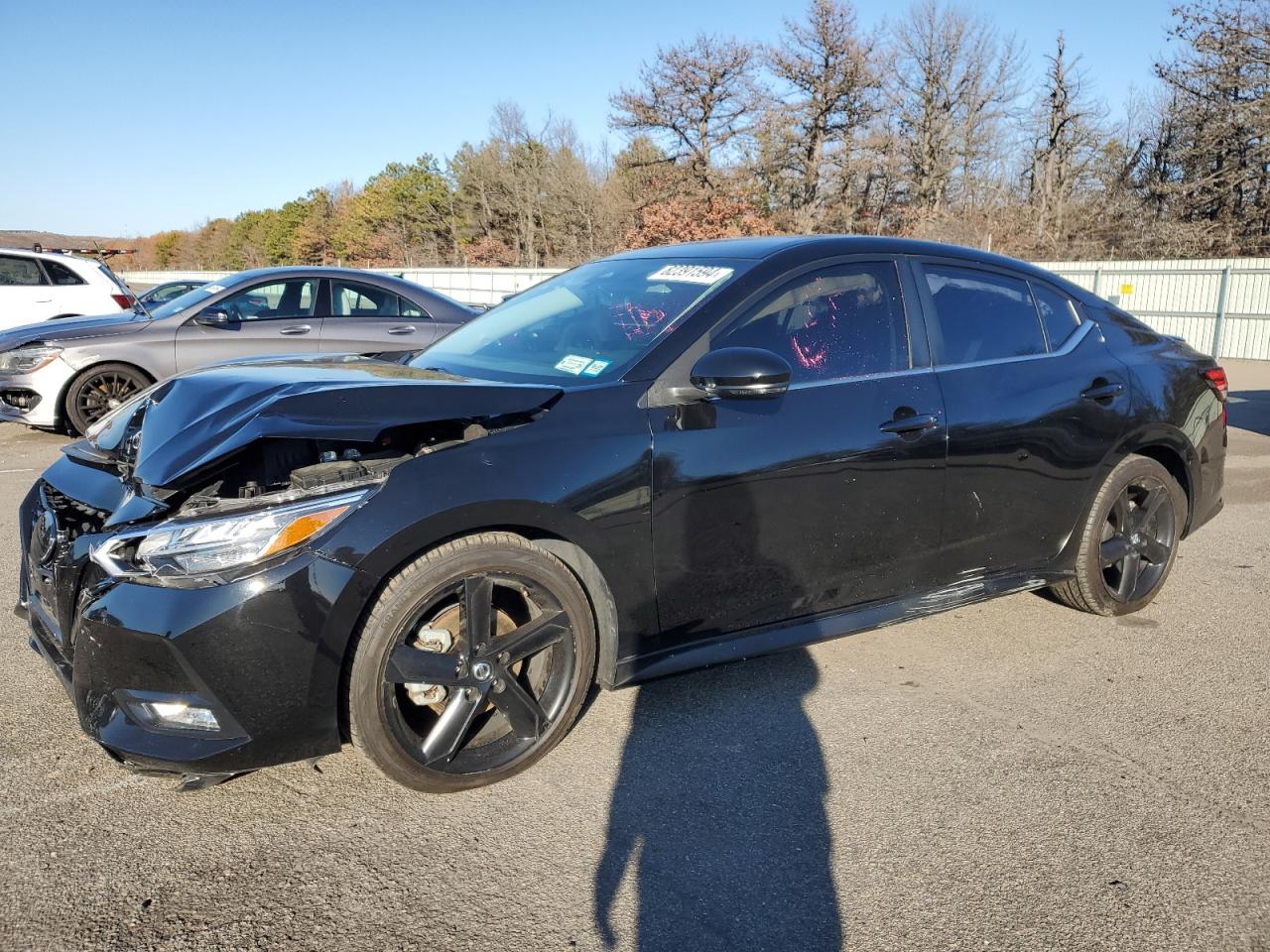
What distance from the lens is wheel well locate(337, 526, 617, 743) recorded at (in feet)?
8.38

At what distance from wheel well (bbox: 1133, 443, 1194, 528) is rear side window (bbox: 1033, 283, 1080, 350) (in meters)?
0.69

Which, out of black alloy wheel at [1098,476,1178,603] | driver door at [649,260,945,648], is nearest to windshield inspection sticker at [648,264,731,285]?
driver door at [649,260,945,648]

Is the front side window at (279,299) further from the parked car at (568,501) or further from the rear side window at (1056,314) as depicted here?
the rear side window at (1056,314)

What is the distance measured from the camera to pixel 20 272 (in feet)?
38.7

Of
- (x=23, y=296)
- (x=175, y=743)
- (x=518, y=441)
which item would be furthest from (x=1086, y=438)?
(x=23, y=296)

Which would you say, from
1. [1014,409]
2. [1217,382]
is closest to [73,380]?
[1014,409]

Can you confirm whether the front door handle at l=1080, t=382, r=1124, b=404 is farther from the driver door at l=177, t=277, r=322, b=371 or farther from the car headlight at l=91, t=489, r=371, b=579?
the driver door at l=177, t=277, r=322, b=371

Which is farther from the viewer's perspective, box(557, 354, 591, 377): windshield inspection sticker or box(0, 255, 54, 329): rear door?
box(0, 255, 54, 329): rear door

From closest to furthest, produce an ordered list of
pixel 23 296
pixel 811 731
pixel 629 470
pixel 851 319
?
pixel 629 470, pixel 811 731, pixel 851 319, pixel 23 296

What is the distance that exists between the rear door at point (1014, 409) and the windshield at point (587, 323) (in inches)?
39.0

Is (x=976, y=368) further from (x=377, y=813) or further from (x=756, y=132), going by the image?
(x=756, y=132)

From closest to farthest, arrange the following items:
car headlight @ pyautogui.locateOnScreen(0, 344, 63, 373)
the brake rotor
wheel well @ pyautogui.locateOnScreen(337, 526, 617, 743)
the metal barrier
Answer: wheel well @ pyautogui.locateOnScreen(337, 526, 617, 743) < the brake rotor < car headlight @ pyautogui.locateOnScreen(0, 344, 63, 373) < the metal barrier

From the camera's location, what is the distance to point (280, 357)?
3707mm

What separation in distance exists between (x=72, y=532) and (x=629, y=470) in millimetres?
1671
